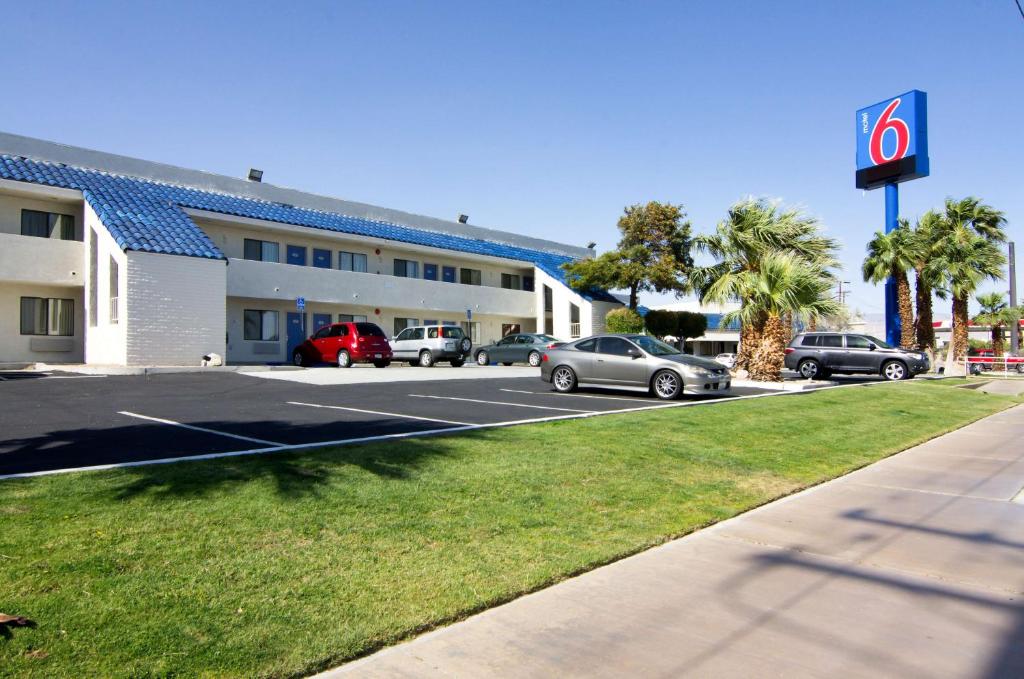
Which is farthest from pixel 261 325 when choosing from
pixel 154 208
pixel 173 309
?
pixel 173 309

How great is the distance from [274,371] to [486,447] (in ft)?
51.0

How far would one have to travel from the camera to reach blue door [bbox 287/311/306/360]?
102 feet

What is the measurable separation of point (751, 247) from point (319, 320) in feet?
63.0

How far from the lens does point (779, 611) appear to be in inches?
156

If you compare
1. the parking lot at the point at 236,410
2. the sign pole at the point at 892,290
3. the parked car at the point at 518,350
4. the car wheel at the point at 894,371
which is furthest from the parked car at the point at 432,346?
the sign pole at the point at 892,290

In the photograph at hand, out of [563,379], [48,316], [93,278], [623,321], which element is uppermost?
[93,278]

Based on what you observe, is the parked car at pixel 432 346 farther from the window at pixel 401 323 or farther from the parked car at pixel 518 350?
the window at pixel 401 323

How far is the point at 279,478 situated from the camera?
5746mm

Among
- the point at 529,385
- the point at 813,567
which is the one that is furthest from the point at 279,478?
the point at 529,385

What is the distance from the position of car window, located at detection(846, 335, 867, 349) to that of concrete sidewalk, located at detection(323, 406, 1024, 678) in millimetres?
19596

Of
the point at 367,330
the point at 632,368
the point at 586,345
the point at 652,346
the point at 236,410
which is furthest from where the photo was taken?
the point at 367,330

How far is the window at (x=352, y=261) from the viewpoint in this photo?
33466 millimetres

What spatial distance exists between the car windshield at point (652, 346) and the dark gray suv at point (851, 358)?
426 inches

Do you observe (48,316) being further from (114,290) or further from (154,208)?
(154,208)
